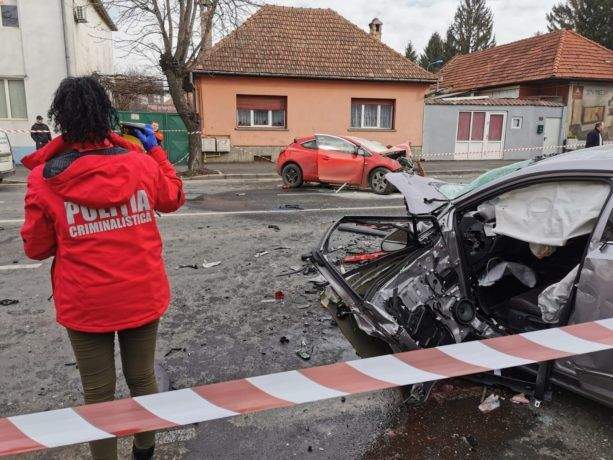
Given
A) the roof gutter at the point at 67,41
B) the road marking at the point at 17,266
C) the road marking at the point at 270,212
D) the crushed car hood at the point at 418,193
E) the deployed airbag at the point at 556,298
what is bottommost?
the road marking at the point at 17,266

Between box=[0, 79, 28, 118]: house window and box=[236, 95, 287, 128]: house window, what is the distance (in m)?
7.94

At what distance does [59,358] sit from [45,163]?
2.28 metres

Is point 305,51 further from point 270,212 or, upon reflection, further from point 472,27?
point 472,27

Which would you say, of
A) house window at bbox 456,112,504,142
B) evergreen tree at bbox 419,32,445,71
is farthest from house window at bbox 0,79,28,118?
evergreen tree at bbox 419,32,445,71

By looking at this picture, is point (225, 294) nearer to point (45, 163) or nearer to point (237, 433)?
point (237, 433)

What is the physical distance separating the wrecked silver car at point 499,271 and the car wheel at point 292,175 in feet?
29.3

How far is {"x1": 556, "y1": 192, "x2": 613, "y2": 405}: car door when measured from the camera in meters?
2.40

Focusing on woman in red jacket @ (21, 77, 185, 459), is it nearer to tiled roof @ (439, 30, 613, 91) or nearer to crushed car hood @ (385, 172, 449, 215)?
crushed car hood @ (385, 172, 449, 215)

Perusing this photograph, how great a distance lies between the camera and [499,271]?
11.5 feet

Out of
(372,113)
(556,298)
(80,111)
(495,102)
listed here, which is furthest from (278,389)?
(495,102)

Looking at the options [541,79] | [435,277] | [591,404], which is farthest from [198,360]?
[541,79]

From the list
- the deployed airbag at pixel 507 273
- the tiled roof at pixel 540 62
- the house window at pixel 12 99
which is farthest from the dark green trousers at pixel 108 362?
the tiled roof at pixel 540 62

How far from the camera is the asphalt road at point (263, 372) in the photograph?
2646mm

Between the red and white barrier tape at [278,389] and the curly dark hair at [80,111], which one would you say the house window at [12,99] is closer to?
the curly dark hair at [80,111]
